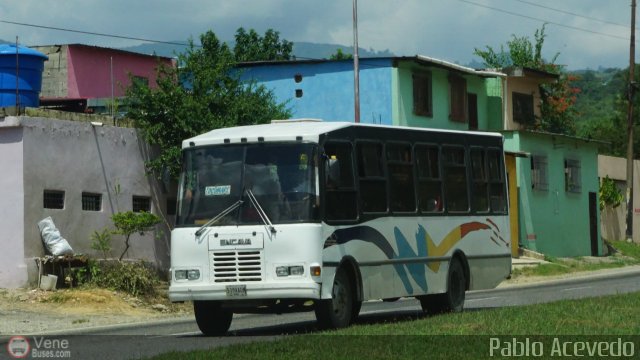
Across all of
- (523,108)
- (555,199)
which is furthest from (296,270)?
(523,108)

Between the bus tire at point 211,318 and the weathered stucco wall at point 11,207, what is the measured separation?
31.3 feet

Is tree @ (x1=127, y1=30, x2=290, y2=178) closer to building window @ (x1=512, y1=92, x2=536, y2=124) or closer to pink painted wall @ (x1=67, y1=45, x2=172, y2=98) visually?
pink painted wall @ (x1=67, y1=45, x2=172, y2=98)

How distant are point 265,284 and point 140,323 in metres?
7.00

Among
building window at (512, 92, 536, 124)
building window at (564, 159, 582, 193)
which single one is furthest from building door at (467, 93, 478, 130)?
building window at (564, 159, 582, 193)

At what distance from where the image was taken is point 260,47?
68.1 m

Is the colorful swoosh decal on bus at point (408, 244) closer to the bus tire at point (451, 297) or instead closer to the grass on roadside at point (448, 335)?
the bus tire at point (451, 297)

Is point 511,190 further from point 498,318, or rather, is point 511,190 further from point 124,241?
point 498,318

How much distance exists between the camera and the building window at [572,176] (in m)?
52.3

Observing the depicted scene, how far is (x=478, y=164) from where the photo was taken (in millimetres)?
22625

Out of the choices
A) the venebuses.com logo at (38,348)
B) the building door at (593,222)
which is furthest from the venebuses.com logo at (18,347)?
the building door at (593,222)

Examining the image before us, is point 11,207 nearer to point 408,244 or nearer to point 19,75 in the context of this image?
point 19,75

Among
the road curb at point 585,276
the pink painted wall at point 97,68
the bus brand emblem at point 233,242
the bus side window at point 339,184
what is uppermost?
the pink painted wall at point 97,68

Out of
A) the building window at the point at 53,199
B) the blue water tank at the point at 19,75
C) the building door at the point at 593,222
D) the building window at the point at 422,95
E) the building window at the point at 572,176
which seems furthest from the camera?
the building door at the point at 593,222

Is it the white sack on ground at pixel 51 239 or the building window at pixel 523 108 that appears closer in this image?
the white sack on ground at pixel 51 239
